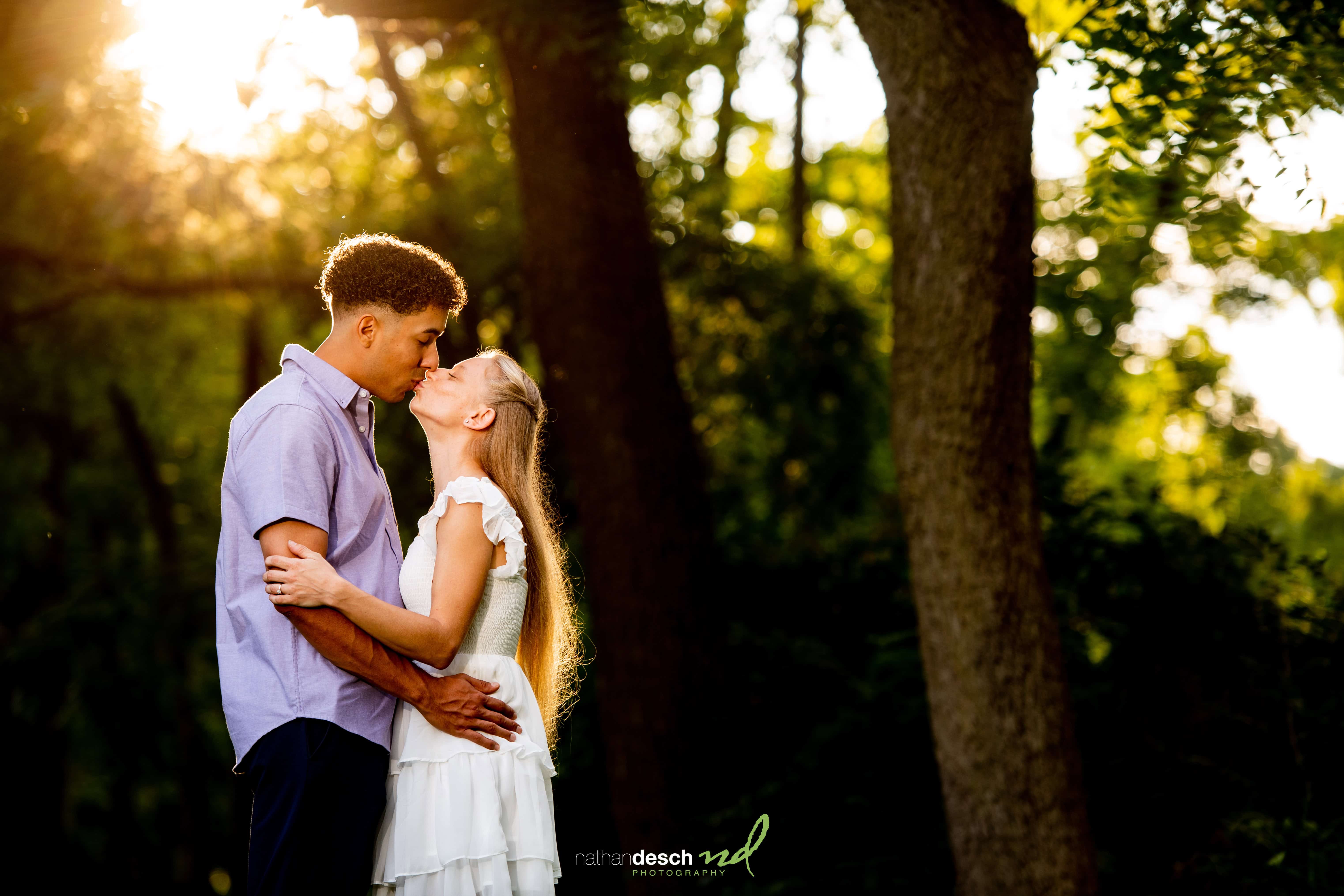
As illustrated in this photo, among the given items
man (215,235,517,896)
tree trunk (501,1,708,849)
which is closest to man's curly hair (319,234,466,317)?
man (215,235,517,896)

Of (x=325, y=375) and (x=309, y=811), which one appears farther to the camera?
(x=325, y=375)

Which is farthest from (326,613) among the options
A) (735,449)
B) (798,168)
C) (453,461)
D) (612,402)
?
(798,168)

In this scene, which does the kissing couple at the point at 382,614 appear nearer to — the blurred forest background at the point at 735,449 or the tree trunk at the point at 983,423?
the tree trunk at the point at 983,423

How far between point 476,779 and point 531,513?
700 millimetres

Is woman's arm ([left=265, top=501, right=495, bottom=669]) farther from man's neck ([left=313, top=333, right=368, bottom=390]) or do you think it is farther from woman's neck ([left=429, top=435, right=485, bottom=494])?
man's neck ([left=313, top=333, right=368, bottom=390])

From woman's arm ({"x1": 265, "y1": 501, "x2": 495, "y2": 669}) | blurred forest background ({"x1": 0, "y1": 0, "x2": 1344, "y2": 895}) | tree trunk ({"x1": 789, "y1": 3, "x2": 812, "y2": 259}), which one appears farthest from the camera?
tree trunk ({"x1": 789, "y1": 3, "x2": 812, "y2": 259})

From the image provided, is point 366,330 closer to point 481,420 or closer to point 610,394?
point 481,420

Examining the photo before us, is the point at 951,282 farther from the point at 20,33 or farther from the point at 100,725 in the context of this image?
the point at 100,725

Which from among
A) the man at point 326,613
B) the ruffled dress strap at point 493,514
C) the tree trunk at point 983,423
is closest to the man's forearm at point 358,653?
the man at point 326,613

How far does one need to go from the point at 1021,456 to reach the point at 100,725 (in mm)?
11679

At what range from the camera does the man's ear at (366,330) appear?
2.77 metres

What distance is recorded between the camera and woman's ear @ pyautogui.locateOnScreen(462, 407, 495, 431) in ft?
9.44

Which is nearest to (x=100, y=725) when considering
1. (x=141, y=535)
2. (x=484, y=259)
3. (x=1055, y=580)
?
(x=141, y=535)

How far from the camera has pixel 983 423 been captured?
3939 mm
